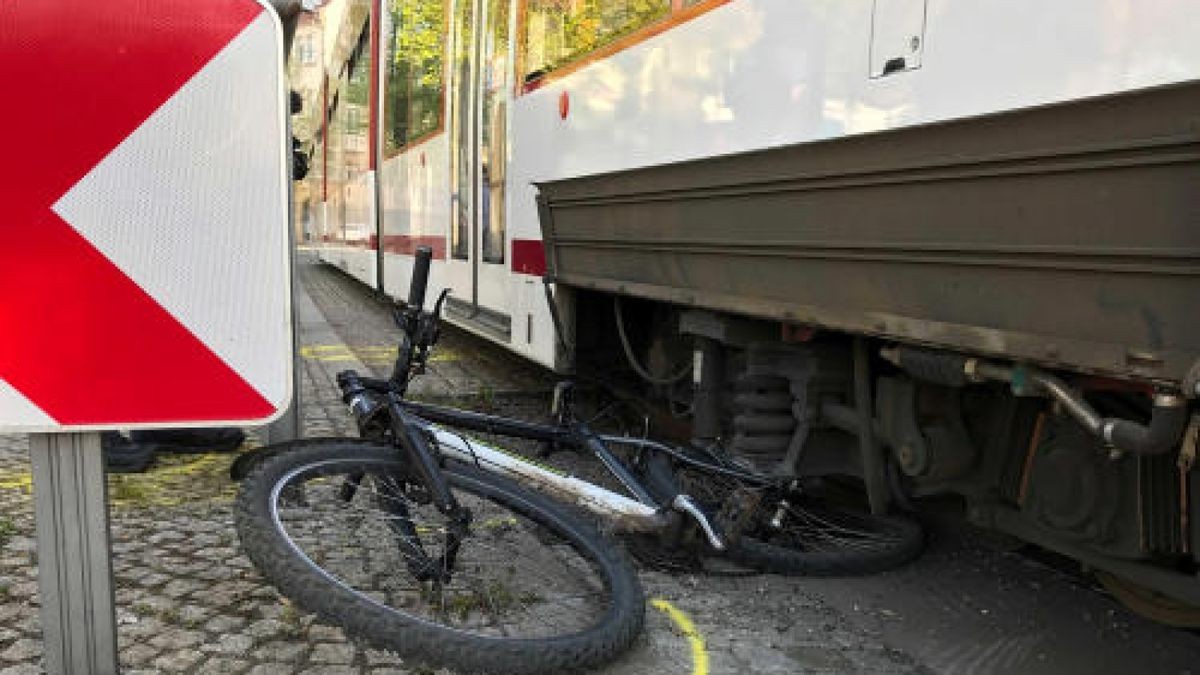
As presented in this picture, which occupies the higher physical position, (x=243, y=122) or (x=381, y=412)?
(x=243, y=122)

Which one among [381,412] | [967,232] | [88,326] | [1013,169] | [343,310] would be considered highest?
[1013,169]

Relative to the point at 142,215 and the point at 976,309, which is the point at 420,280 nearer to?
the point at 142,215

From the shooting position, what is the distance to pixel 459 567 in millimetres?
2832

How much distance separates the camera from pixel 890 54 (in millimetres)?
2424

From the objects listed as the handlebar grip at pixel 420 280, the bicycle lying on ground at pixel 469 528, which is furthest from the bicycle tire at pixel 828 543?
the handlebar grip at pixel 420 280

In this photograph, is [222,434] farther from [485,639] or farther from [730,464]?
[485,639]

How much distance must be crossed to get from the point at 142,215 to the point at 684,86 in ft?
6.72

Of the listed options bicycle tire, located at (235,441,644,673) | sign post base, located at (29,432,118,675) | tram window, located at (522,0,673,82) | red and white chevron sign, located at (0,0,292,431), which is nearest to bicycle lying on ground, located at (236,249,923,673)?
bicycle tire, located at (235,441,644,673)

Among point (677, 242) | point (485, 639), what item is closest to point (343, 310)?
point (677, 242)

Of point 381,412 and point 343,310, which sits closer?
point 381,412

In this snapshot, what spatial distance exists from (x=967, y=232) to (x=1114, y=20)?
0.50m

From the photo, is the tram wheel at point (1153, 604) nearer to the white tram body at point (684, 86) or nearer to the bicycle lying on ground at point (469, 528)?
the bicycle lying on ground at point (469, 528)

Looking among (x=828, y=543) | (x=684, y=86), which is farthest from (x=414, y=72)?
(x=828, y=543)

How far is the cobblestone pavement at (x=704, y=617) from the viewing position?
2555 mm
